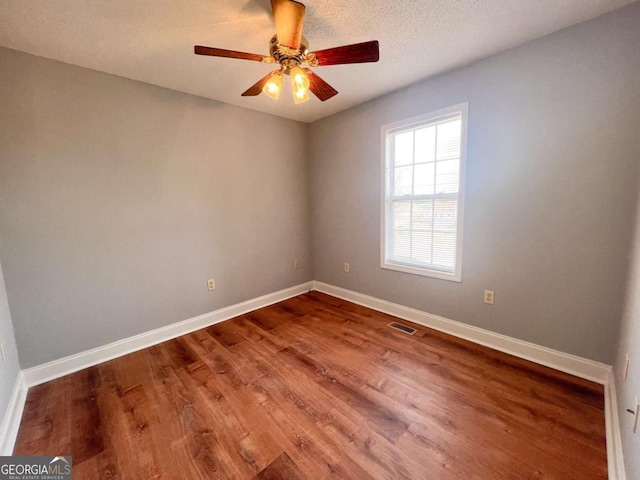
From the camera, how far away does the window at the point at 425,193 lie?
7.50ft

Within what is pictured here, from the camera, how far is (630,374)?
48.0 inches

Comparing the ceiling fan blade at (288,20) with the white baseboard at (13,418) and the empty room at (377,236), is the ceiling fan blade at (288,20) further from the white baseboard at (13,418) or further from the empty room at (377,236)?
the white baseboard at (13,418)

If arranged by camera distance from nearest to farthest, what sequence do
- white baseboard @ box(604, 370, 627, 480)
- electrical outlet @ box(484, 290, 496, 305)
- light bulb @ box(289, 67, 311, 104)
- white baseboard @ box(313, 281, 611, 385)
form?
white baseboard @ box(604, 370, 627, 480) < light bulb @ box(289, 67, 311, 104) < white baseboard @ box(313, 281, 611, 385) < electrical outlet @ box(484, 290, 496, 305)

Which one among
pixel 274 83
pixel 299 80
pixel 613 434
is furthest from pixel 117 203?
pixel 613 434

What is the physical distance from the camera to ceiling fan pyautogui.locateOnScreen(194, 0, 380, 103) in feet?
4.21

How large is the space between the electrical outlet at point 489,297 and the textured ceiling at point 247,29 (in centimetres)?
190

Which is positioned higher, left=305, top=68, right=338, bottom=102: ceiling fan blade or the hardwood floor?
left=305, top=68, right=338, bottom=102: ceiling fan blade

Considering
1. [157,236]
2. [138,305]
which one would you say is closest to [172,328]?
[138,305]

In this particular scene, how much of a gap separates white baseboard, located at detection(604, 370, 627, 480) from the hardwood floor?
0.12ft

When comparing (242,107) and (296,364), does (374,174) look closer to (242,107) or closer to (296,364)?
(242,107)

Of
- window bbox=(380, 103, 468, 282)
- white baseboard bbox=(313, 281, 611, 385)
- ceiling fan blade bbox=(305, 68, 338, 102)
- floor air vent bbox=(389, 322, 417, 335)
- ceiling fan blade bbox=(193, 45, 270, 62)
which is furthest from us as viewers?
floor air vent bbox=(389, 322, 417, 335)

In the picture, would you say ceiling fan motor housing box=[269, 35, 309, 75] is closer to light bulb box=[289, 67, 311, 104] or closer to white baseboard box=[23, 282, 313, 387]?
light bulb box=[289, 67, 311, 104]

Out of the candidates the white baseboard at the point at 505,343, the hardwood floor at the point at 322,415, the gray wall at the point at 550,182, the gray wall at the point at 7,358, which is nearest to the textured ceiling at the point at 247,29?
the gray wall at the point at 550,182

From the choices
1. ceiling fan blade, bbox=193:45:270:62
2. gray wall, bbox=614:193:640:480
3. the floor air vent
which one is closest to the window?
the floor air vent
